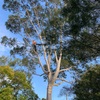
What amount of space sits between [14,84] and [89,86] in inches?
457

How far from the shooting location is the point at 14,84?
30219mm

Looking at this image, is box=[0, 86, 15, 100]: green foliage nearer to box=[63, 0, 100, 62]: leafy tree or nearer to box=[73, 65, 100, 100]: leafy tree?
box=[73, 65, 100, 100]: leafy tree

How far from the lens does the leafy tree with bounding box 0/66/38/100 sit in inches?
1132

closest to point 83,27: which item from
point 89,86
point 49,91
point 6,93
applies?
point 89,86

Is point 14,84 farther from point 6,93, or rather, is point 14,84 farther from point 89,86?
point 89,86

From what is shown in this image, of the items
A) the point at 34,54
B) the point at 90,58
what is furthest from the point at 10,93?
the point at 90,58

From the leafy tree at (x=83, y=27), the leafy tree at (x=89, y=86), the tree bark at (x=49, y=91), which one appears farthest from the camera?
the tree bark at (x=49, y=91)

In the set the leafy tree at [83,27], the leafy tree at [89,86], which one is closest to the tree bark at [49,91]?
the leafy tree at [89,86]

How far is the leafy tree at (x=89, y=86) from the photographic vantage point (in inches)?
763

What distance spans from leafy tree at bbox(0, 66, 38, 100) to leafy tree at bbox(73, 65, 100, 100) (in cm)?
918

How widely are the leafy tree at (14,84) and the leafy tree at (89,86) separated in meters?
9.18

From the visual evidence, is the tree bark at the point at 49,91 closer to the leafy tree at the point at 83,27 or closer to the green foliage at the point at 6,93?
the green foliage at the point at 6,93

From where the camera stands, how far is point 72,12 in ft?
37.5

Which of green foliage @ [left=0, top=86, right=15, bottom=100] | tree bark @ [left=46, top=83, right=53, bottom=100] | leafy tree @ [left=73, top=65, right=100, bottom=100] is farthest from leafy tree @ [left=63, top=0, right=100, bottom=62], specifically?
green foliage @ [left=0, top=86, right=15, bottom=100]
